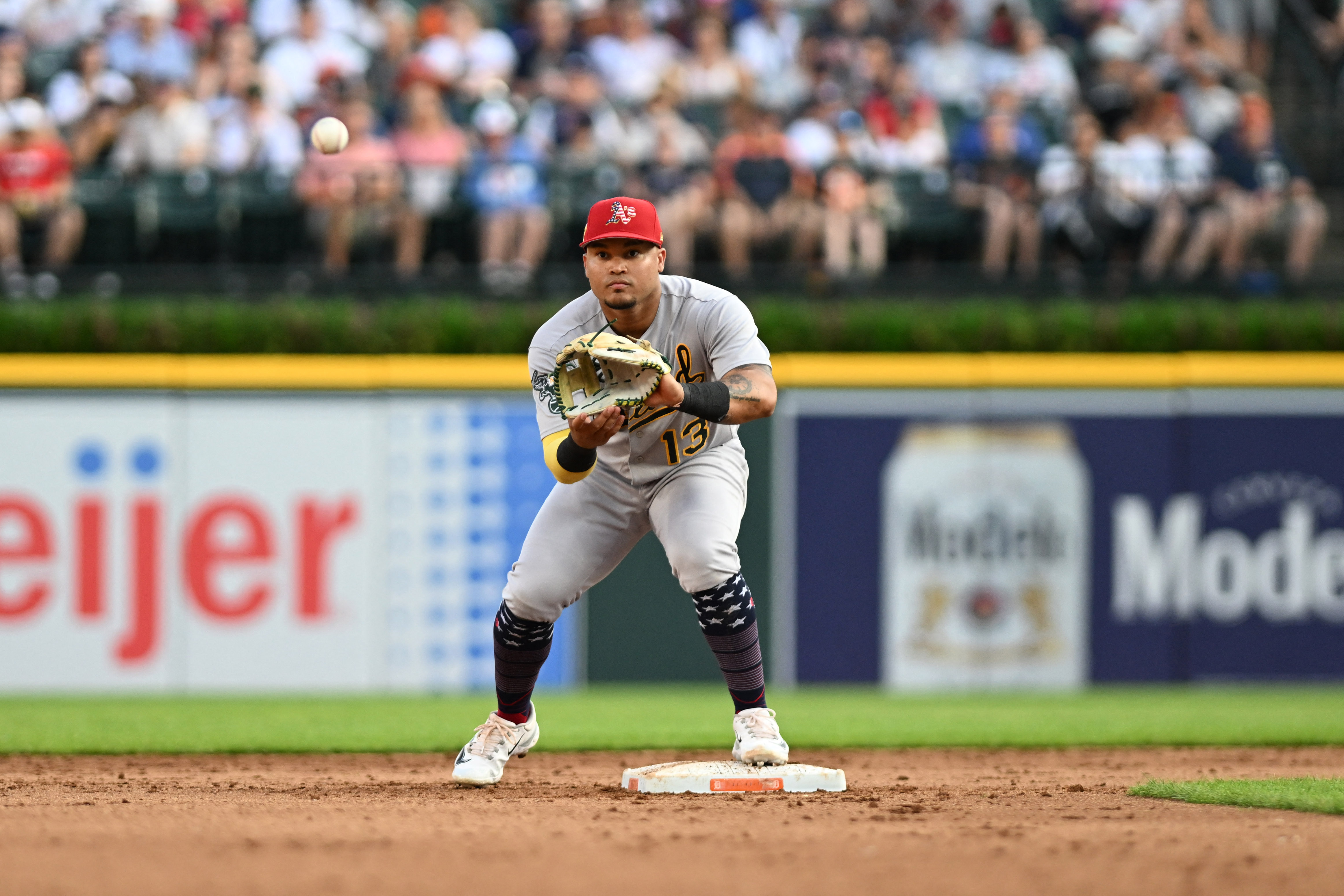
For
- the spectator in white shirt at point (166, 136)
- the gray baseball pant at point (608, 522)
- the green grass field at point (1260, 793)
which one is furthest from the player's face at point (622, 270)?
the spectator in white shirt at point (166, 136)

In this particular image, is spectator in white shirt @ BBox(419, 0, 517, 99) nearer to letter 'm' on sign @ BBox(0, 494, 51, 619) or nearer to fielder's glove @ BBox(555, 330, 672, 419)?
letter 'm' on sign @ BBox(0, 494, 51, 619)

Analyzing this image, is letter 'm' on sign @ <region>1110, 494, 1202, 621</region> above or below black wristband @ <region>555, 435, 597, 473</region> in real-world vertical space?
below

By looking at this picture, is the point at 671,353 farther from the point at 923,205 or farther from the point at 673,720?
the point at 923,205

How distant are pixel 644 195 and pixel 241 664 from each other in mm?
4030

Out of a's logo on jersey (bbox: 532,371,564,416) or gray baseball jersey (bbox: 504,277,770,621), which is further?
gray baseball jersey (bbox: 504,277,770,621)

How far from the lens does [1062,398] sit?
35.6ft

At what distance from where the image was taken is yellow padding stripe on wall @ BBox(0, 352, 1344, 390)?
34.3ft

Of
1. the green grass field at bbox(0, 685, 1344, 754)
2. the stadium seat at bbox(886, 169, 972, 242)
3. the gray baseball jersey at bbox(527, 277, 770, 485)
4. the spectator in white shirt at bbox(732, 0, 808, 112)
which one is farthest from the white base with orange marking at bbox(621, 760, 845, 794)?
the spectator in white shirt at bbox(732, 0, 808, 112)

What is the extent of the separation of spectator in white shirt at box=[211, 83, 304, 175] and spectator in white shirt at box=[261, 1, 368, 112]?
0.27 m

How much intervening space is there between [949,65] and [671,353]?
845 cm

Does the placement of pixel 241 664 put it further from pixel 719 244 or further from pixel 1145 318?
pixel 1145 318

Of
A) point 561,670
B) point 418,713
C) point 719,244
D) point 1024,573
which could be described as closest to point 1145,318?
point 1024,573

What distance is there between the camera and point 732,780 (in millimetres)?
5000

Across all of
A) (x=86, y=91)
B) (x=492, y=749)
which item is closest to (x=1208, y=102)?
(x=86, y=91)
